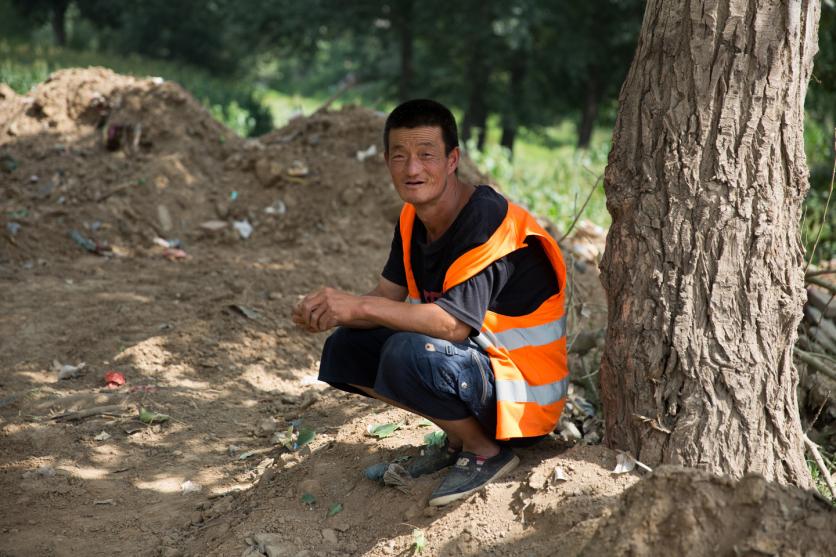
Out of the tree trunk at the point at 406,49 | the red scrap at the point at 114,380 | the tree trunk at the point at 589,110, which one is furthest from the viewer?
the tree trunk at the point at 406,49

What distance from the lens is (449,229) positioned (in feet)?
9.37

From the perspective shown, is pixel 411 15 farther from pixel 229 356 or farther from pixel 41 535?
pixel 41 535

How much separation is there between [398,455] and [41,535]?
55.1 inches

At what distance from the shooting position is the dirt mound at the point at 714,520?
6.86ft

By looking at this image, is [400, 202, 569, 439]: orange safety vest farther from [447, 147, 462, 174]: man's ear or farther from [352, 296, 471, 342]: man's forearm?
[447, 147, 462, 174]: man's ear

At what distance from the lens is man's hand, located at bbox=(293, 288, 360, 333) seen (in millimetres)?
2826

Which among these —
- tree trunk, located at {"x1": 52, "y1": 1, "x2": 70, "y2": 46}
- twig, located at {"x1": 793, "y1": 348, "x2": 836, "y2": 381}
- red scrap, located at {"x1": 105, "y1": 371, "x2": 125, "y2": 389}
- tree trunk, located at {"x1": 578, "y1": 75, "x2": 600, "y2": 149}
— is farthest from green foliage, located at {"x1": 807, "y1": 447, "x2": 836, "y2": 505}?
tree trunk, located at {"x1": 52, "y1": 1, "x2": 70, "y2": 46}

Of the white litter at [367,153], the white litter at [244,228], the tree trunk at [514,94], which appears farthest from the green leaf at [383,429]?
the tree trunk at [514,94]

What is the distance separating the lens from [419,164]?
2900mm

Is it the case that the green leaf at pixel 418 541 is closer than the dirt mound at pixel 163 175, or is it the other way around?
the green leaf at pixel 418 541

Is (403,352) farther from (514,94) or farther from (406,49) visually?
(514,94)

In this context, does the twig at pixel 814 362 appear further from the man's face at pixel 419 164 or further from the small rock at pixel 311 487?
the small rock at pixel 311 487

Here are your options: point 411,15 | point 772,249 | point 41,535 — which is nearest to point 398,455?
point 41,535

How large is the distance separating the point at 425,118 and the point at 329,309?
30.2 inches
